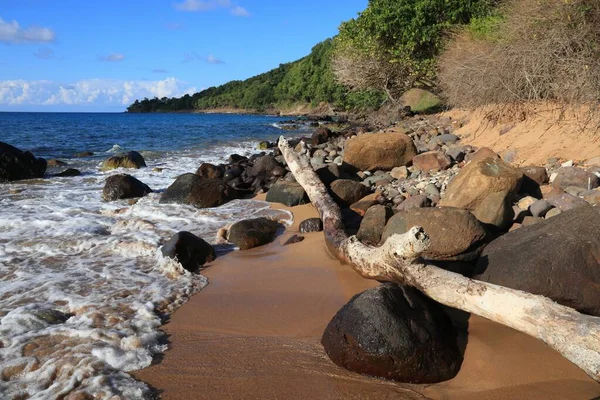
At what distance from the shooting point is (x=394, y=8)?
2019cm

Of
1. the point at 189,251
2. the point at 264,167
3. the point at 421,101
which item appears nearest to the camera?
the point at 189,251

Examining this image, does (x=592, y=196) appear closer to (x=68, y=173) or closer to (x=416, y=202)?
(x=416, y=202)

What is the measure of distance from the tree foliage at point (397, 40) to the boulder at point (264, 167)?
11.5 m

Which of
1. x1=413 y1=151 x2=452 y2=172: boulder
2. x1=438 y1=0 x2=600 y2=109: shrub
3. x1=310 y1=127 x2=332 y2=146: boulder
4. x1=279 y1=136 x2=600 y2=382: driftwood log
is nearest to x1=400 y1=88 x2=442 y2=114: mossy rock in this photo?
x1=310 y1=127 x2=332 y2=146: boulder

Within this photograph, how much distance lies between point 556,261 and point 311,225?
361 cm

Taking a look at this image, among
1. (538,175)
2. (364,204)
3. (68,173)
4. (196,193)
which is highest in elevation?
(538,175)

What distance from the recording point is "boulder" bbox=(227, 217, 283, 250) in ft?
20.8

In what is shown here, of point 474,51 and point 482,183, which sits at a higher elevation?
point 474,51

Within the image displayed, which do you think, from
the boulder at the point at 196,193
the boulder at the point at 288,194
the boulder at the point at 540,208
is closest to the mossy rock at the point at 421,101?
the boulder at the point at 288,194

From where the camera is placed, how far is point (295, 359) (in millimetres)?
3348

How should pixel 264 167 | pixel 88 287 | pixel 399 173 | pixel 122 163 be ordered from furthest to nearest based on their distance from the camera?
pixel 122 163
pixel 264 167
pixel 399 173
pixel 88 287

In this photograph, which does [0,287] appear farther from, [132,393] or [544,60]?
[544,60]

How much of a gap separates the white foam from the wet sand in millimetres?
268

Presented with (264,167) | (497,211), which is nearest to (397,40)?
(264,167)
